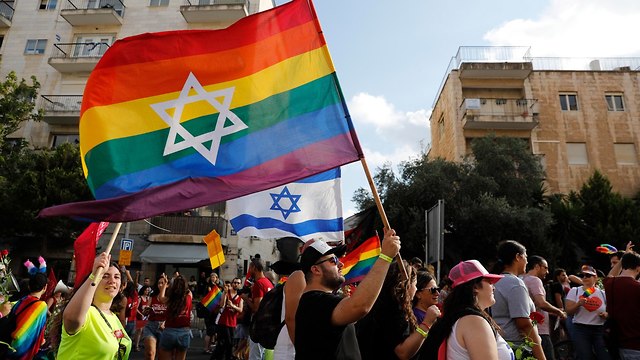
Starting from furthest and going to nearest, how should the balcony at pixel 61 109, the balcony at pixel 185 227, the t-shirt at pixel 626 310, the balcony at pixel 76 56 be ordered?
1. the balcony at pixel 76 56
2. the balcony at pixel 61 109
3. the balcony at pixel 185 227
4. the t-shirt at pixel 626 310

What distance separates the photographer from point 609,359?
562 centimetres

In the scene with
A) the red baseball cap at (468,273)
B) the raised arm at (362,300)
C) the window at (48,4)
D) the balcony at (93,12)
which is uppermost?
the window at (48,4)

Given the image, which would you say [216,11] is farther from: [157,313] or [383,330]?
[383,330]

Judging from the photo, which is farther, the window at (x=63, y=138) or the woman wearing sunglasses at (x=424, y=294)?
the window at (x=63, y=138)

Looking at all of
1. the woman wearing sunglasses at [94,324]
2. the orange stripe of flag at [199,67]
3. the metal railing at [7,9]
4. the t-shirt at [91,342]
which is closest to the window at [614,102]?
the orange stripe of flag at [199,67]

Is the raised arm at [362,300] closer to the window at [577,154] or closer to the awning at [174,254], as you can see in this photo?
the awning at [174,254]

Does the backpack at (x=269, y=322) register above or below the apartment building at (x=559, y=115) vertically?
→ below

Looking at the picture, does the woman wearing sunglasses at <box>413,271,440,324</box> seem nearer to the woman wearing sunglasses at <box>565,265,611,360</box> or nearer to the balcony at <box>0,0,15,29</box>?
the woman wearing sunglasses at <box>565,265,611,360</box>

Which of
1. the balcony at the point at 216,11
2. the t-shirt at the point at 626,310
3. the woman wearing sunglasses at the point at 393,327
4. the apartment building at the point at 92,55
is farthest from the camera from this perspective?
the balcony at the point at 216,11

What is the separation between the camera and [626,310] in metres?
4.68

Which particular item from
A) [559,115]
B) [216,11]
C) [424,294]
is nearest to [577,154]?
[559,115]

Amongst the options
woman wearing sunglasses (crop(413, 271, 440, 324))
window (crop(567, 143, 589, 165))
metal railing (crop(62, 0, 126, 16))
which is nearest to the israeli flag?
woman wearing sunglasses (crop(413, 271, 440, 324))

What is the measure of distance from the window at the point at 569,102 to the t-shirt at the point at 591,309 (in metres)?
25.5

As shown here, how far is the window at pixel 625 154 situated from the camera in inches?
1062
